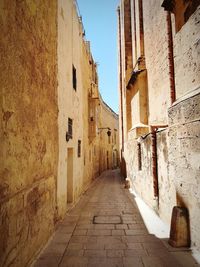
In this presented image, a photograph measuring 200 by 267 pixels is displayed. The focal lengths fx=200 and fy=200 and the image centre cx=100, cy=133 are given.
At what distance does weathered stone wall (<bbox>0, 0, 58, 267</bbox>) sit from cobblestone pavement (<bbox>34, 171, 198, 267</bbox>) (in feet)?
1.38

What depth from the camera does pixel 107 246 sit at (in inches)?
156

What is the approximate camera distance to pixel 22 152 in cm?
318

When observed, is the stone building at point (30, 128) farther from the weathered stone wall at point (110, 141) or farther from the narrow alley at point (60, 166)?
the weathered stone wall at point (110, 141)

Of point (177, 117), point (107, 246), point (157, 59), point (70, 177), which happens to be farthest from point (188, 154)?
point (157, 59)

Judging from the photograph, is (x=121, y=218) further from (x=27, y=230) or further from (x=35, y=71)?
(x=35, y=71)

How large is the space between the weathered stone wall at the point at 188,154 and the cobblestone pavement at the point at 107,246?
2.29 feet

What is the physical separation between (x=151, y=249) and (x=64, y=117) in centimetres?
440

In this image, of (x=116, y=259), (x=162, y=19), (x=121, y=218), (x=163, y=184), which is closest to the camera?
(x=116, y=259)

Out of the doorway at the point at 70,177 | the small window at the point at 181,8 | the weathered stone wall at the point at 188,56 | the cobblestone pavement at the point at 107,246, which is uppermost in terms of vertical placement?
the small window at the point at 181,8

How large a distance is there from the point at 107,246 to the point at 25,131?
274 cm

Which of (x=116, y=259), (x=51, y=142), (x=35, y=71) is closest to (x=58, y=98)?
(x=51, y=142)

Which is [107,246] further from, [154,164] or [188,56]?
[188,56]

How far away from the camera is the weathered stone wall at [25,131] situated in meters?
2.63

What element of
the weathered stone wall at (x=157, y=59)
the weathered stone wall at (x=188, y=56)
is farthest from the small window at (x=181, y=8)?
the weathered stone wall at (x=157, y=59)
